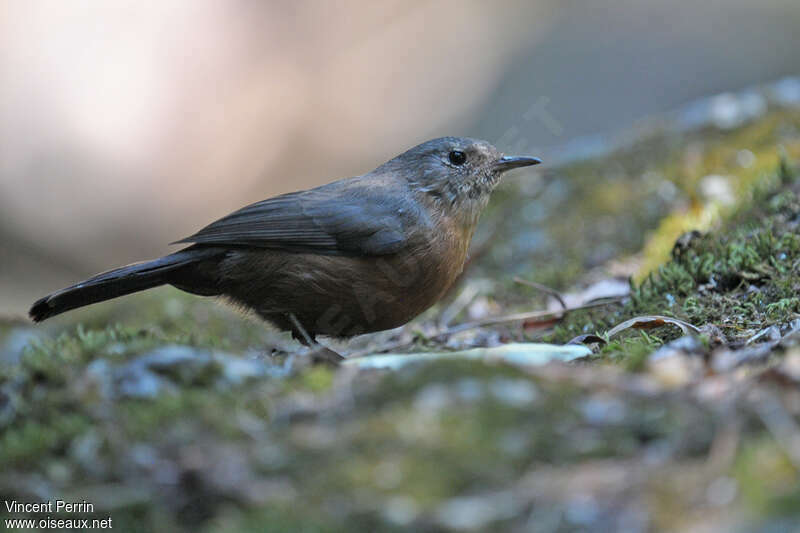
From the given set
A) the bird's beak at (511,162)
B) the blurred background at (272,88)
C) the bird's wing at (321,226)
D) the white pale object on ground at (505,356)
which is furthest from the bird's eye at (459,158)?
the blurred background at (272,88)

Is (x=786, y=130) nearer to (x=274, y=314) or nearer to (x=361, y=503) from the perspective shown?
(x=274, y=314)

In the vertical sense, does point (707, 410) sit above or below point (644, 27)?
below

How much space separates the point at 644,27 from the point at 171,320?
1016cm

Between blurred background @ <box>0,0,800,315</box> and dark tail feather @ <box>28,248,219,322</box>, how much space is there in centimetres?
657

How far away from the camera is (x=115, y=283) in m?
4.98

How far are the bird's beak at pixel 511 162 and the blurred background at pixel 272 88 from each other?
16.5 ft

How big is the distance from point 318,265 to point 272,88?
9.42 metres

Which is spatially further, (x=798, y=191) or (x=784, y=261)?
(x=798, y=191)

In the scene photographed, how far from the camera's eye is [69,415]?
2758mm

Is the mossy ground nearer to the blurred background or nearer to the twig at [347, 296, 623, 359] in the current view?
the twig at [347, 296, 623, 359]

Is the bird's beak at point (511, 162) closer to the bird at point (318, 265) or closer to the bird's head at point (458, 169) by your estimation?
the bird's head at point (458, 169)

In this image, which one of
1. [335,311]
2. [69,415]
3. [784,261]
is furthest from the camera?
[335,311]

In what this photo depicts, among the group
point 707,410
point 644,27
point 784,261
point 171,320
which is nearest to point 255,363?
point 707,410

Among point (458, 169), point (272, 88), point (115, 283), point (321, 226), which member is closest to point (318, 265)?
point (321, 226)
